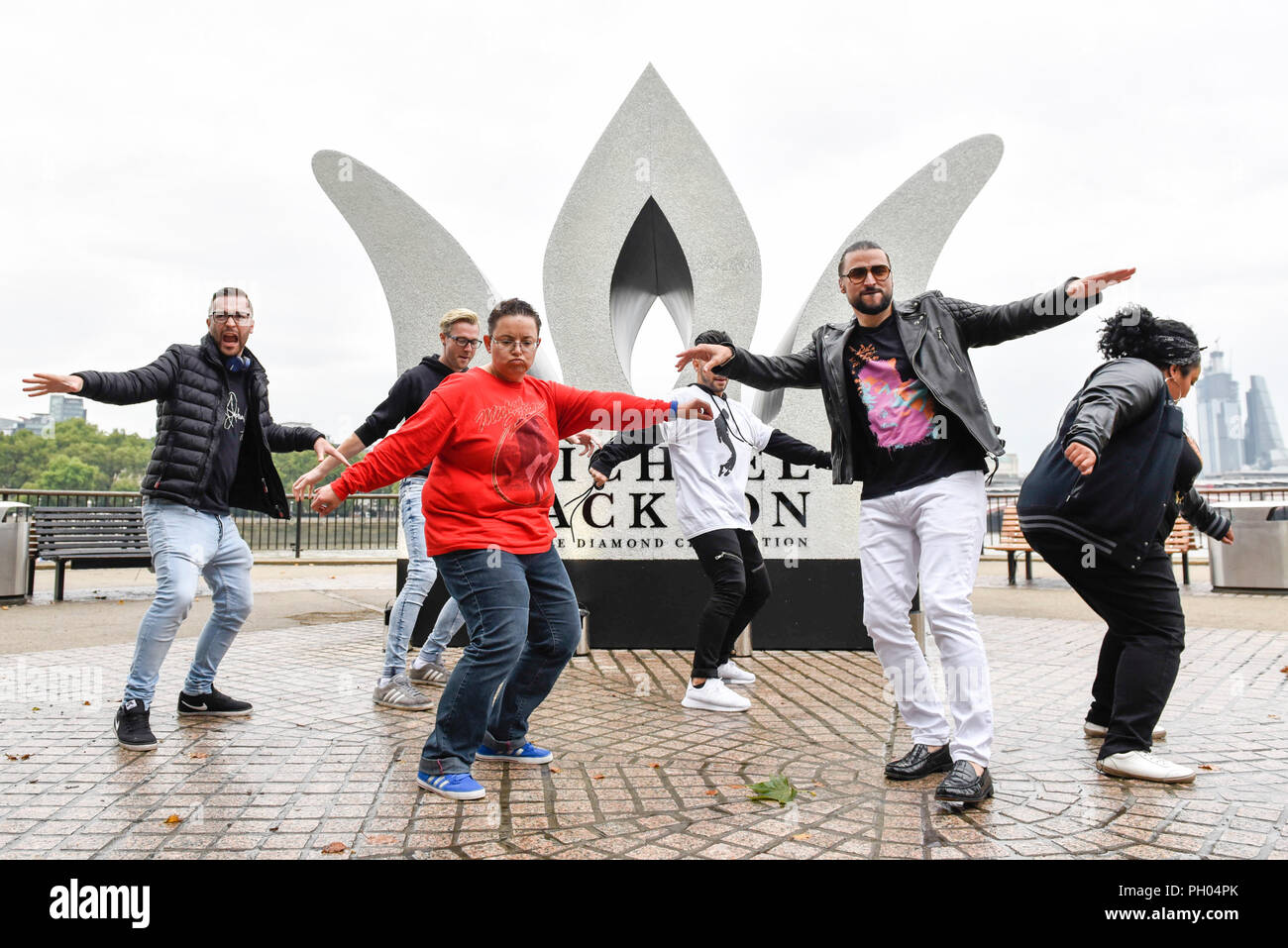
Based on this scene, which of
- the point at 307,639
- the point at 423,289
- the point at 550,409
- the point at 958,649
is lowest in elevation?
the point at 307,639

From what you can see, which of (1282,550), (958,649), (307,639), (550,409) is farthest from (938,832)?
(1282,550)

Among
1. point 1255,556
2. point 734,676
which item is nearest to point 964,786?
point 734,676

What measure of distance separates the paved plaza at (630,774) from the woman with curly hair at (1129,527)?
279 millimetres

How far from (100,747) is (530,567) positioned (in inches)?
78.4

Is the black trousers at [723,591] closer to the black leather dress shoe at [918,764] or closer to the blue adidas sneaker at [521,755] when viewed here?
the blue adidas sneaker at [521,755]

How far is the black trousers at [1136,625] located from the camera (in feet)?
10.3

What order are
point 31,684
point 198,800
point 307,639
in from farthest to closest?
point 307,639 < point 31,684 < point 198,800

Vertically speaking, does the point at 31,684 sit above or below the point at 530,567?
below

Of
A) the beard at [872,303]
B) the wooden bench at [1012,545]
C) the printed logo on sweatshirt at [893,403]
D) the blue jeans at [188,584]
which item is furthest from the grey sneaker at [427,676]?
the wooden bench at [1012,545]

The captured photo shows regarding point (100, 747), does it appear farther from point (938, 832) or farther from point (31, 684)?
point (938, 832)

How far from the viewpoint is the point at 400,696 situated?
4.30m

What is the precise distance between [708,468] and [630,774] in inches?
72.5

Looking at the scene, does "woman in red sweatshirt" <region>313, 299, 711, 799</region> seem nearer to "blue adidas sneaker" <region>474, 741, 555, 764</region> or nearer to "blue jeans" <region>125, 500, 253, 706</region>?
"blue adidas sneaker" <region>474, 741, 555, 764</region>
